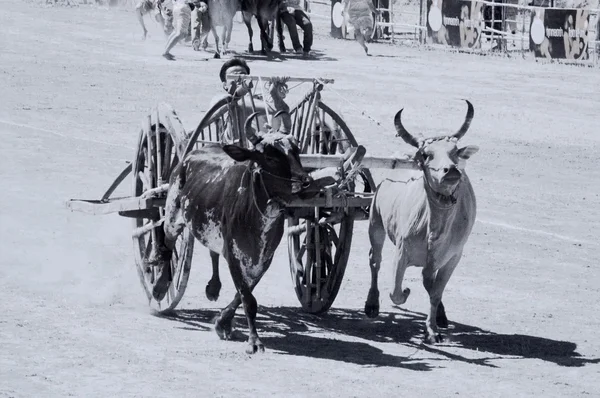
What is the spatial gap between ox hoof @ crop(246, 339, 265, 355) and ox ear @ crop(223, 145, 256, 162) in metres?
1.45

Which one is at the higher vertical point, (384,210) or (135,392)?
(384,210)

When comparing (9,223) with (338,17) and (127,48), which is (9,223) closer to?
(127,48)

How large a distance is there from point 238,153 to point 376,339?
2375mm

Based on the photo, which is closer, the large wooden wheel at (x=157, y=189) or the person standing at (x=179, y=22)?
the large wooden wheel at (x=157, y=189)

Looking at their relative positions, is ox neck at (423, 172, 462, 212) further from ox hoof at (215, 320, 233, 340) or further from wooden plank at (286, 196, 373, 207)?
ox hoof at (215, 320, 233, 340)

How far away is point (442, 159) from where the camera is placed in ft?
35.8

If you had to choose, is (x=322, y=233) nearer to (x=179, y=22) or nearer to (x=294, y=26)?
(x=179, y=22)

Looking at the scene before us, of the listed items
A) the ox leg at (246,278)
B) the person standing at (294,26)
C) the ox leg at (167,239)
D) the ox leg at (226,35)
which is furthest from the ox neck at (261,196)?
the person standing at (294,26)

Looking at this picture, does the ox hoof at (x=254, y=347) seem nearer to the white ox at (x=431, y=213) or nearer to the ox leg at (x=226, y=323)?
the ox leg at (x=226, y=323)

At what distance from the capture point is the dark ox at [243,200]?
10.4 metres

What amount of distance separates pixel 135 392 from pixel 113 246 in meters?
6.66

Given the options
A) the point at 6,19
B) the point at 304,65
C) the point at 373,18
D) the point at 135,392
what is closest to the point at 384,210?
the point at 135,392

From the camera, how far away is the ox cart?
12.0 metres

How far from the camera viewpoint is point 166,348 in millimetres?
11188
